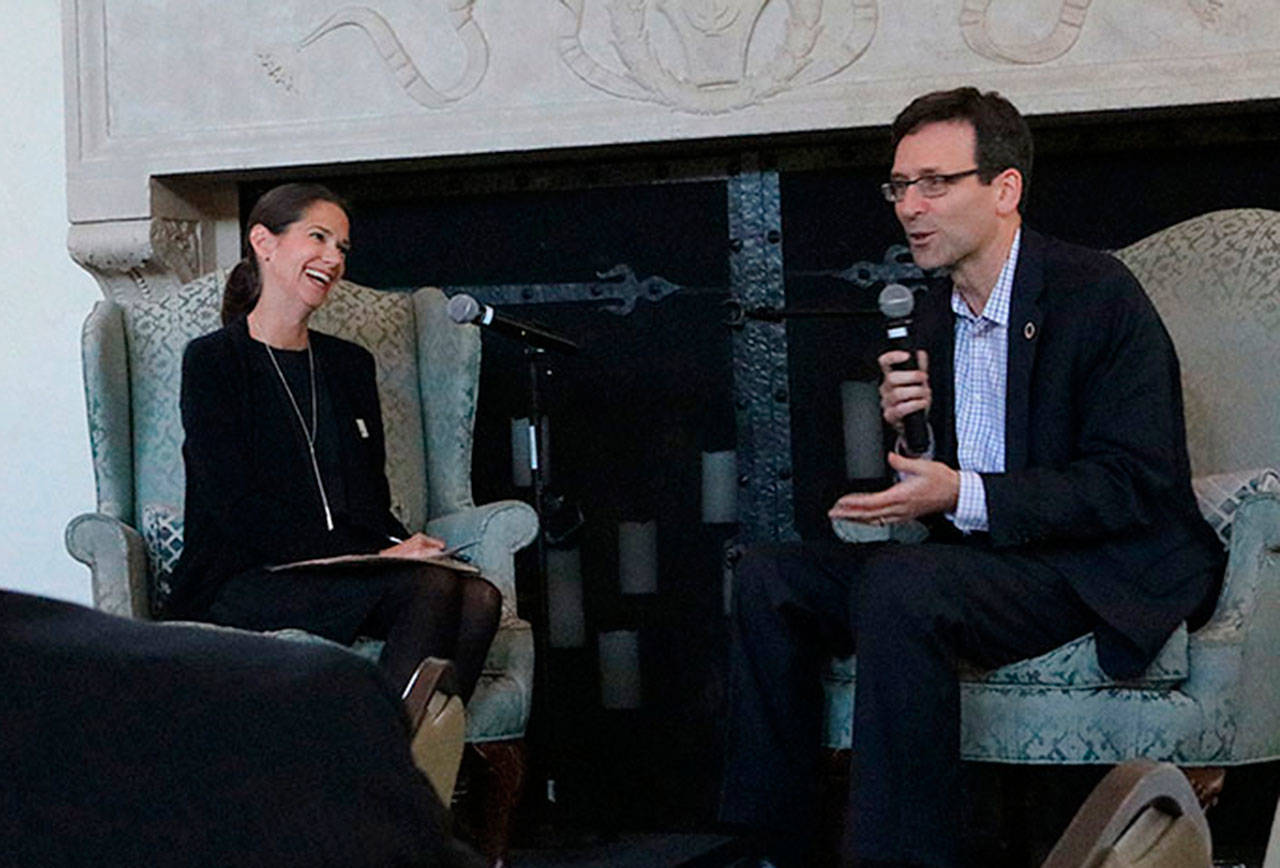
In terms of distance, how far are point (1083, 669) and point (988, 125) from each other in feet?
2.60

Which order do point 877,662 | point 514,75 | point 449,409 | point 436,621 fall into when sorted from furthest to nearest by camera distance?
1. point 514,75
2. point 449,409
3. point 436,621
4. point 877,662

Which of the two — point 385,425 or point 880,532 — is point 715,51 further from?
point 880,532

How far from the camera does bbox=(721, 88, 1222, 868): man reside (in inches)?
96.0

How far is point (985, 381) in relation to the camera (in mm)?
2711

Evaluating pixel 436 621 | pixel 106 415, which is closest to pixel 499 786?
pixel 436 621

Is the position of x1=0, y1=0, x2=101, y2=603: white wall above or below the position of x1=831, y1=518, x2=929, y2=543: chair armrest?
above

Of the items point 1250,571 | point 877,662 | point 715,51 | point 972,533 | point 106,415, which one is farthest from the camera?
point 715,51

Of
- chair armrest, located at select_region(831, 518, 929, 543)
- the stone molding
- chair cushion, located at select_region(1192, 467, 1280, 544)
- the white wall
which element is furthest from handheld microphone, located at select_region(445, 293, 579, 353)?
the white wall

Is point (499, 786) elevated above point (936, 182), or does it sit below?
below

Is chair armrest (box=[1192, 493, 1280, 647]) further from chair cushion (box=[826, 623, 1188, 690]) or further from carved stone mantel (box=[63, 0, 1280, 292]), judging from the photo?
carved stone mantel (box=[63, 0, 1280, 292])

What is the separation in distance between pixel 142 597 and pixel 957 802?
4.74 ft

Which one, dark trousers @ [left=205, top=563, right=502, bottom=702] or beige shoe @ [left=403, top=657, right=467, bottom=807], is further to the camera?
dark trousers @ [left=205, top=563, right=502, bottom=702]

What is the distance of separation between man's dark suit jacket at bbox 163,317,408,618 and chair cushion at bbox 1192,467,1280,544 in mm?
1316

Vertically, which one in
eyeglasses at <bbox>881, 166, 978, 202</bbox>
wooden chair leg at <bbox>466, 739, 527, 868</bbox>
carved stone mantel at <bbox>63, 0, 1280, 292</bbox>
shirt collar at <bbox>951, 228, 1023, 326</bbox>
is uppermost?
carved stone mantel at <bbox>63, 0, 1280, 292</bbox>
